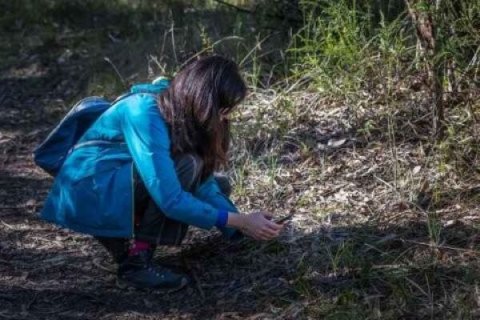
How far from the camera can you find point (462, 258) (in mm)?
3994

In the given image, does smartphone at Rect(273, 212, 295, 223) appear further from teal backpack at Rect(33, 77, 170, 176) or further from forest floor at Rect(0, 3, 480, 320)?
teal backpack at Rect(33, 77, 170, 176)

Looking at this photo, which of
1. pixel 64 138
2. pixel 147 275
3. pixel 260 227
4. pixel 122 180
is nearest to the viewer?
pixel 260 227

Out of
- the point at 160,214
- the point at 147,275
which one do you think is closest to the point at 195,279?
the point at 147,275

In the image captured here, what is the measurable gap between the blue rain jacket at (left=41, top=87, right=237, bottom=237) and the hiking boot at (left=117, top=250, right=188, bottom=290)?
0.16 m

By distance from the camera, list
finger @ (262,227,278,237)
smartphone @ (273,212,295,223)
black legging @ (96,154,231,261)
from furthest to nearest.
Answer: smartphone @ (273,212,295,223)
black legging @ (96,154,231,261)
finger @ (262,227,278,237)

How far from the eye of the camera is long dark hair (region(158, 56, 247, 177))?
389 cm

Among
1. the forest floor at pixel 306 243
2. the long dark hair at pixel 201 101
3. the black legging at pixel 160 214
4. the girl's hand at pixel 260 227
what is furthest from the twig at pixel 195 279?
the long dark hair at pixel 201 101

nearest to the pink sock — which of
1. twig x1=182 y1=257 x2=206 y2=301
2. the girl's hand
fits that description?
twig x1=182 y1=257 x2=206 y2=301

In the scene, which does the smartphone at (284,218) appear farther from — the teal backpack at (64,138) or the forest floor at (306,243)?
the teal backpack at (64,138)

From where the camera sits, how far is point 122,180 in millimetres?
4023

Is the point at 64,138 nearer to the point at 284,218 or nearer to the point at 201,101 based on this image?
the point at 201,101

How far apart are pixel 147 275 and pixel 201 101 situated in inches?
29.3

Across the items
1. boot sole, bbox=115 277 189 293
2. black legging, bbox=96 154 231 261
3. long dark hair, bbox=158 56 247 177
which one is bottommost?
boot sole, bbox=115 277 189 293

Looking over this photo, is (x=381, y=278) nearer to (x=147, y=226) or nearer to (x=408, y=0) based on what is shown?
(x=147, y=226)
